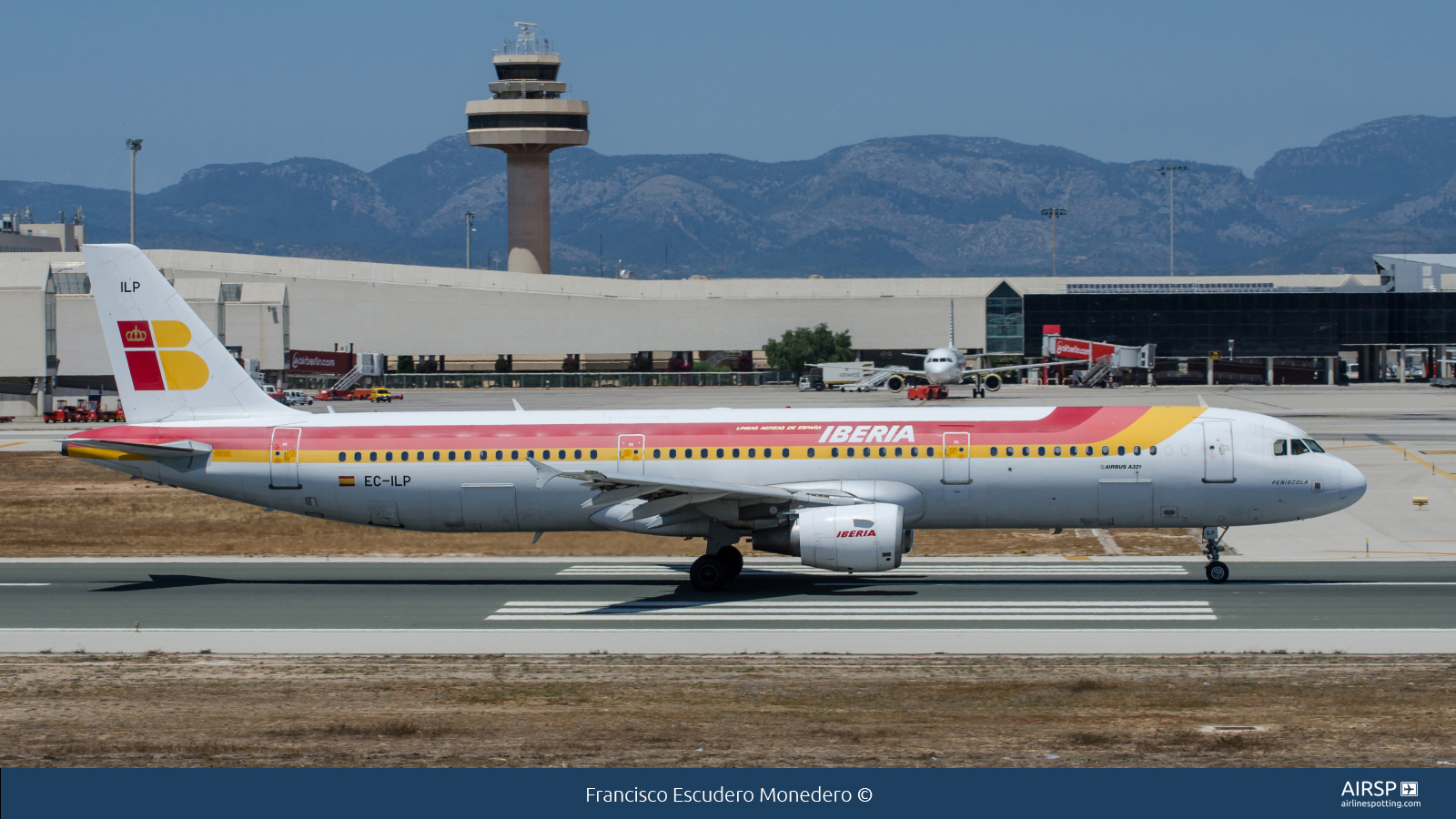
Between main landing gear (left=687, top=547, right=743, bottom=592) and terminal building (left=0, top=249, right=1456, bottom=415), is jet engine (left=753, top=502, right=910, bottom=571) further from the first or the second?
terminal building (left=0, top=249, right=1456, bottom=415)

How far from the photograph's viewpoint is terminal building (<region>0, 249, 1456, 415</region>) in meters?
148

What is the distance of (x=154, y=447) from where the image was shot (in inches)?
1292

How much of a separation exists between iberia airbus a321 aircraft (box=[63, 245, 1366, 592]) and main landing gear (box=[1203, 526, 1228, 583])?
0.18 ft

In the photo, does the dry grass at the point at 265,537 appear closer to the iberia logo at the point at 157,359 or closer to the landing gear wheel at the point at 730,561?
the landing gear wheel at the point at 730,561

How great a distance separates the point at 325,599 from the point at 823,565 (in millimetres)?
12403

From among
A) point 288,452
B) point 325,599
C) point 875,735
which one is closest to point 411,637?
point 325,599

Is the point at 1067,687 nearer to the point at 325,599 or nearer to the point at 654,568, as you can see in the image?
the point at 654,568

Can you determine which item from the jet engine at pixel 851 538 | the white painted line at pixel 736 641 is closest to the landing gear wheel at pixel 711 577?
the jet engine at pixel 851 538

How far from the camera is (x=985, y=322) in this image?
16375 cm

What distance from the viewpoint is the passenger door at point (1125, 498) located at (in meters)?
31.3

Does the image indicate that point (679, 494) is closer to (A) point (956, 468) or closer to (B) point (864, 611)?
(B) point (864, 611)

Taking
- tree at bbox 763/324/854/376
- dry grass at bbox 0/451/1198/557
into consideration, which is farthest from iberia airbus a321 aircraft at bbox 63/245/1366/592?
tree at bbox 763/324/854/376

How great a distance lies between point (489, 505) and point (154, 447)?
28.3 feet

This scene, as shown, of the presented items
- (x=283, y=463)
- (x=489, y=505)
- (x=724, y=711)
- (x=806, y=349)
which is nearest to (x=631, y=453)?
(x=489, y=505)
